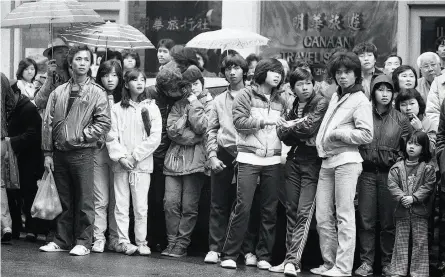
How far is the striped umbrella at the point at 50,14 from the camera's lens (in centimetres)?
A: 1227

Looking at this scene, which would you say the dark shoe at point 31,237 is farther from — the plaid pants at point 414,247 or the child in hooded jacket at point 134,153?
the plaid pants at point 414,247

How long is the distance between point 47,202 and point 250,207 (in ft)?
7.40

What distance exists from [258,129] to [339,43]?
4901 mm

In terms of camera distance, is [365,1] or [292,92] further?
[365,1]

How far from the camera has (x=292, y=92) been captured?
38.3ft

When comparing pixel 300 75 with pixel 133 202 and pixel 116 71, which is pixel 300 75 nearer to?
pixel 116 71

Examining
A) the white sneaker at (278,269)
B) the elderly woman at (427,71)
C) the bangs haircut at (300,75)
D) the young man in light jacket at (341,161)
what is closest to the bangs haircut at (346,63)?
the young man in light jacket at (341,161)

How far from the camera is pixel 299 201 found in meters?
10.8

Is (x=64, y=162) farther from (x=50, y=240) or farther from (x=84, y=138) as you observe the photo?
(x=50, y=240)

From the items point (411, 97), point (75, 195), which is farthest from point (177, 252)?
point (411, 97)

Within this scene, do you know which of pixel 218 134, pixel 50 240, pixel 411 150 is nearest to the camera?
pixel 411 150

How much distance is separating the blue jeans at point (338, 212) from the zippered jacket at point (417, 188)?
37 cm

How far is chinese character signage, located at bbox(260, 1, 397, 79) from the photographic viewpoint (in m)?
15.1

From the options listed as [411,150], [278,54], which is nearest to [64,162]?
[411,150]
